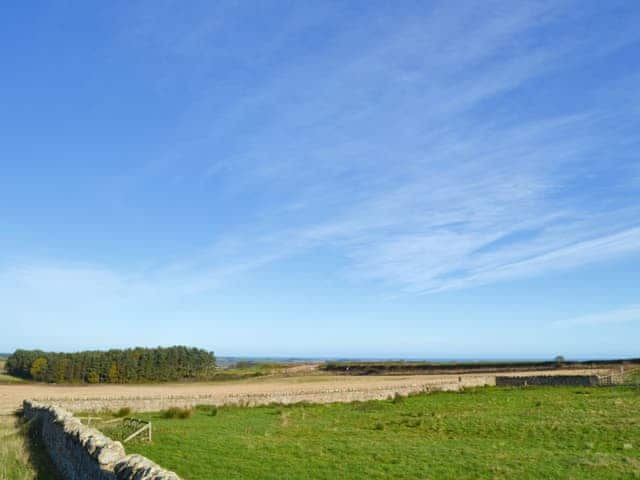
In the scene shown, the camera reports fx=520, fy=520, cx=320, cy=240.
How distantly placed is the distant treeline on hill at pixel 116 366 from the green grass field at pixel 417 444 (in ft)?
282

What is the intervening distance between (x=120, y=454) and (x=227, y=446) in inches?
544

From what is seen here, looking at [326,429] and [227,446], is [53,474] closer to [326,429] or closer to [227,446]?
[227,446]

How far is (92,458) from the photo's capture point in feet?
36.4

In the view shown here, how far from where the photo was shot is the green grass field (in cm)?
1789

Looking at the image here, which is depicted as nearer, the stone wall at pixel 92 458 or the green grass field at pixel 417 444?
the stone wall at pixel 92 458

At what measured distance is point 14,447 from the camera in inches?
708

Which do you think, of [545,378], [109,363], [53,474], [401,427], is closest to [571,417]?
[401,427]

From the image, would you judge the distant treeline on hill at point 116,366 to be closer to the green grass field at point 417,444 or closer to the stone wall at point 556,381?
the stone wall at point 556,381

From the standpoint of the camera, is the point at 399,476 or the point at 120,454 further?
the point at 399,476

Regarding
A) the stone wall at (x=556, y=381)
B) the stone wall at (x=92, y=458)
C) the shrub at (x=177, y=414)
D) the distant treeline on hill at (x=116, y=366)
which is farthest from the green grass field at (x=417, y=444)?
the distant treeline on hill at (x=116, y=366)

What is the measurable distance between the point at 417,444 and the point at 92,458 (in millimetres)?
15916

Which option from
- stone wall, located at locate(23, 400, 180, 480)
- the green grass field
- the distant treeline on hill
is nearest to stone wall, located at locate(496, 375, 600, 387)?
the green grass field

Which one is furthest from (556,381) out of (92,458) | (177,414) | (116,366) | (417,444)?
(116,366)

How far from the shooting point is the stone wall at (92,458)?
8930mm
